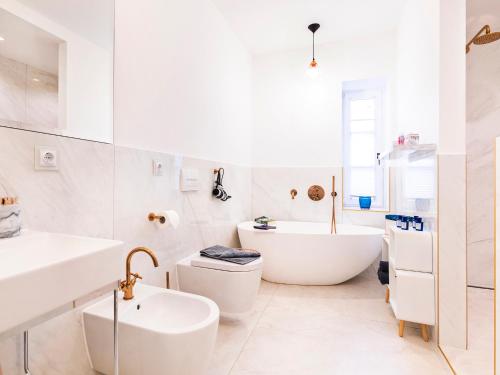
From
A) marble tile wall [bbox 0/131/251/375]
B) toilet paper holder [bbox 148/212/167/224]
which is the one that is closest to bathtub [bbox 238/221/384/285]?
marble tile wall [bbox 0/131/251/375]

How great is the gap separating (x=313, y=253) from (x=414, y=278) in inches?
36.9

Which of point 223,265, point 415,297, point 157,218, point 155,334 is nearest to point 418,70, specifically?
point 415,297

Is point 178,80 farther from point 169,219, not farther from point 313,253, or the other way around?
point 313,253

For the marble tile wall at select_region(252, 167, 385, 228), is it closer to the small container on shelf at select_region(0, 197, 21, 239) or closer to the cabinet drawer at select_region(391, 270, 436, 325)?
the cabinet drawer at select_region(391, 270, 436, 325)

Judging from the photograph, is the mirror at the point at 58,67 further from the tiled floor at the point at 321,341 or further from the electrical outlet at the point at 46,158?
the tiled floor at the point at 321,341

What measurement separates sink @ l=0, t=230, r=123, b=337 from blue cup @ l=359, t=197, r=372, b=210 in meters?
2.85

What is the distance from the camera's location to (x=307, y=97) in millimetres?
3467

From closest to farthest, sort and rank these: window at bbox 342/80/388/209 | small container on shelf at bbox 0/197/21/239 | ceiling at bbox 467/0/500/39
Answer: small container on shelf at bbox 0/197/21/239 < ceiling at bbox 467/0/500/39 < window at bbox 342/80/388/209

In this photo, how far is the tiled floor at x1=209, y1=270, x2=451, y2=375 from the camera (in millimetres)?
1604

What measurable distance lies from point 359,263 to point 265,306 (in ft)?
3.33

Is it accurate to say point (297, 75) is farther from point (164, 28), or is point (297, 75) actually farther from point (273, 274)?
point (273, 274)

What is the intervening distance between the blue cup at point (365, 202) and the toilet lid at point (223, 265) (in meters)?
1.70

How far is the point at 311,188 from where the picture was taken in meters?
3.41

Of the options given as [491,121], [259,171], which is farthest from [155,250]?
[491,121]
